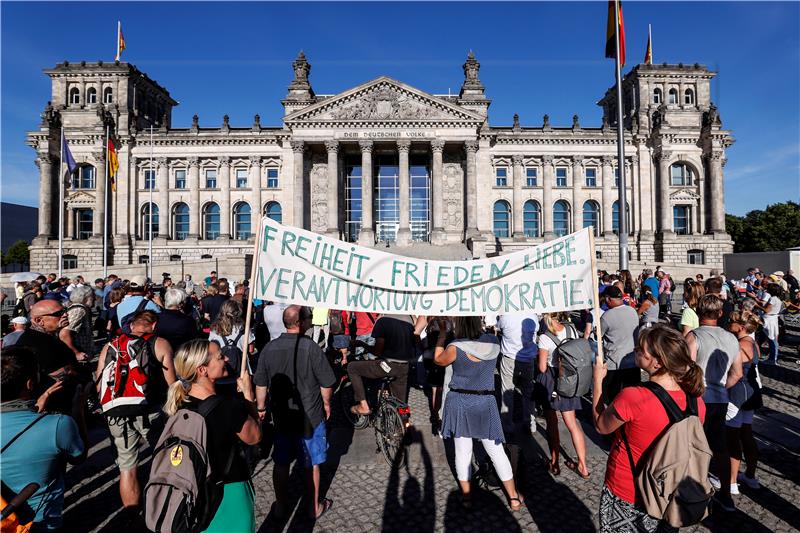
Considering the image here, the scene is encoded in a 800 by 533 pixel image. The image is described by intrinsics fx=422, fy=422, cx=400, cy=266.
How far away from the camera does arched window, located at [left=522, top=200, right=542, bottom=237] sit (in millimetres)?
43312

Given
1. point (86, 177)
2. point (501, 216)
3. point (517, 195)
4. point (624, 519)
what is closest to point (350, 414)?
point (624, 519)

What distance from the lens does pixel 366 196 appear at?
3788 cm

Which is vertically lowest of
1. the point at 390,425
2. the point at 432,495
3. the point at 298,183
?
the point at 432,495

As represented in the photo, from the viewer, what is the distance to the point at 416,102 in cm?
3781

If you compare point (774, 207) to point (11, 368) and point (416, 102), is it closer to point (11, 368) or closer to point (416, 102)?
point (416, 102)

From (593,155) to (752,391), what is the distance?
42802mm

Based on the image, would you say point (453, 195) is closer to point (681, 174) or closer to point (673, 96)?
point (681, 174)

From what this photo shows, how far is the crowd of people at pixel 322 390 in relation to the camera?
2926mm

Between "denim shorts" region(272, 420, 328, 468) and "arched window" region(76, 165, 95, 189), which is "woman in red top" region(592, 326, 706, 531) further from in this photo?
"arched window" region(76, 165, 95, 189)

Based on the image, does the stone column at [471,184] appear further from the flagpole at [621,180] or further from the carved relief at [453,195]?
the flagpole at [621,180]

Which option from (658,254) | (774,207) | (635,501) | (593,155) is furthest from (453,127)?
(774,207)

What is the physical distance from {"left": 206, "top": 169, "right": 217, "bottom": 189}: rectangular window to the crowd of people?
37580 mm

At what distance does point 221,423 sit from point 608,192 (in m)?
46.5

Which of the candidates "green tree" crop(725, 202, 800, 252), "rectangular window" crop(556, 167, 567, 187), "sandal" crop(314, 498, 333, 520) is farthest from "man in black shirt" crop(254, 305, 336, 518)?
"green tree" crop(725, 202, 800, 252)
